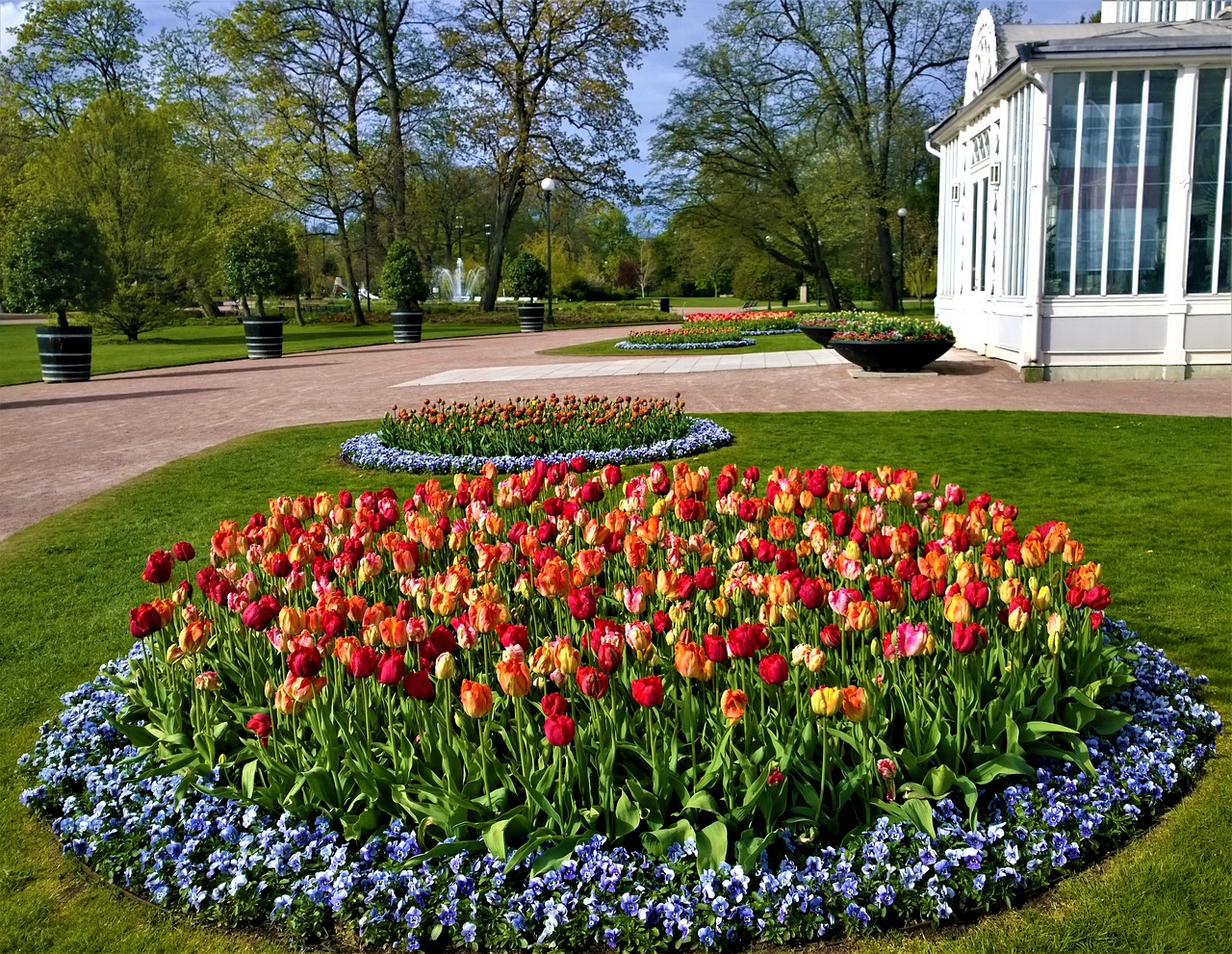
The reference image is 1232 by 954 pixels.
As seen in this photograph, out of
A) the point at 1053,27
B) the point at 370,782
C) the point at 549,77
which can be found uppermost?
the point at 549,77

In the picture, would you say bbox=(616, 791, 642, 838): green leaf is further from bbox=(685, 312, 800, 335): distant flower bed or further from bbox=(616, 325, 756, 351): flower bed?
bbox=(685, 312, 800, 335): distant flower bed

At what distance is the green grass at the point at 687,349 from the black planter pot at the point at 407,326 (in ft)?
20.7

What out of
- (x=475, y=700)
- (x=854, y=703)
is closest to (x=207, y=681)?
(x=475, y=700)

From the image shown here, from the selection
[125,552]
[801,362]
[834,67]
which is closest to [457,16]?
[834,67]

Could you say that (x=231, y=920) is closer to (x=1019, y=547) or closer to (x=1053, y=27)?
(x=1019, y=547)

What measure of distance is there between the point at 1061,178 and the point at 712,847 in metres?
13.5

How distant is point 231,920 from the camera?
2.89 metres

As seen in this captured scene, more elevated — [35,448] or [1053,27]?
[1053,27]

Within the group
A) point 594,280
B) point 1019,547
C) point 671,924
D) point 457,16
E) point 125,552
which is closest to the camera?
point 671,924

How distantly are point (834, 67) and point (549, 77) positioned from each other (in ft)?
33.9

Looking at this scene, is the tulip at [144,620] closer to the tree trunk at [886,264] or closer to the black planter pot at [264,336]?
the black planter pot at [264,336]

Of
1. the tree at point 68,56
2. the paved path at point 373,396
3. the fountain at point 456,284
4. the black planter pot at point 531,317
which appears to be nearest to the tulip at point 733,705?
the paved path at point 373,396

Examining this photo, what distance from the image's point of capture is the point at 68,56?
45188mm

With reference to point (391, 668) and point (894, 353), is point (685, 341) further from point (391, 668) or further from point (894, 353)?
point (391, 668)
